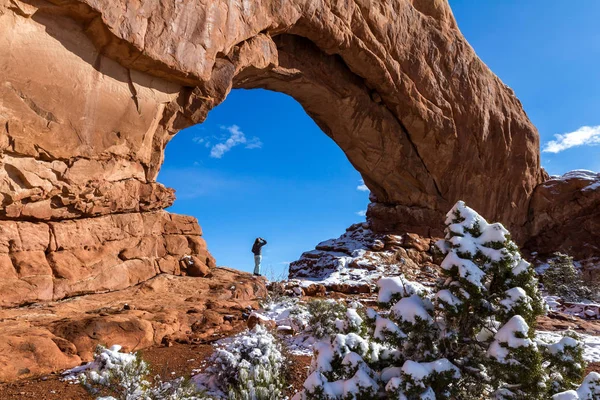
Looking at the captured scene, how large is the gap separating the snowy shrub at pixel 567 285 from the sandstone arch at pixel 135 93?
9.01 meters

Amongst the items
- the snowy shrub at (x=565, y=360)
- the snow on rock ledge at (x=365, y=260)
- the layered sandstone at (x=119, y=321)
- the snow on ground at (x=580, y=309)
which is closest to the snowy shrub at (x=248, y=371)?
the layered sandstone at (x=119, y=321)

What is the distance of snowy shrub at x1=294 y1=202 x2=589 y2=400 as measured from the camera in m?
3.07

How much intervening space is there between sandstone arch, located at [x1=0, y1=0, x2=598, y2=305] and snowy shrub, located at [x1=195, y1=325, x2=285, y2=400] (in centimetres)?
407

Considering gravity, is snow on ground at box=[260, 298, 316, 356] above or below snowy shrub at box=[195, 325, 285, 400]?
above

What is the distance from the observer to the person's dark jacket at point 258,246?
54.1ft

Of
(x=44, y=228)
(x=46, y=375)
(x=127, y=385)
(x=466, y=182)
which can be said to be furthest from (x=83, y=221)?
(x=466, y=182)

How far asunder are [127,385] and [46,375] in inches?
74.6

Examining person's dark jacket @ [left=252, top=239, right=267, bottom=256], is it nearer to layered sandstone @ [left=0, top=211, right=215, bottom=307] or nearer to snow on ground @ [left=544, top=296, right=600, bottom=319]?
layered sandstone @ [left=0, top=211, right=215, bottom=307]

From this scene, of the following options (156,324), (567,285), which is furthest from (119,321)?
(567,285)

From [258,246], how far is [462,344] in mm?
13491

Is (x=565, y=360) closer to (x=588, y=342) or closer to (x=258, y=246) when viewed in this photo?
(x=588, y=342)

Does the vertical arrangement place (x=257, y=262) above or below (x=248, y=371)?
above

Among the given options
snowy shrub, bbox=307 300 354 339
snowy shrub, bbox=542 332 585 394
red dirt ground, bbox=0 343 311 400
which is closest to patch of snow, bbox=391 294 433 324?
snowy shrub, bbox=542 332 585 394

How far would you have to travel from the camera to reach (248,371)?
15.9 feet
